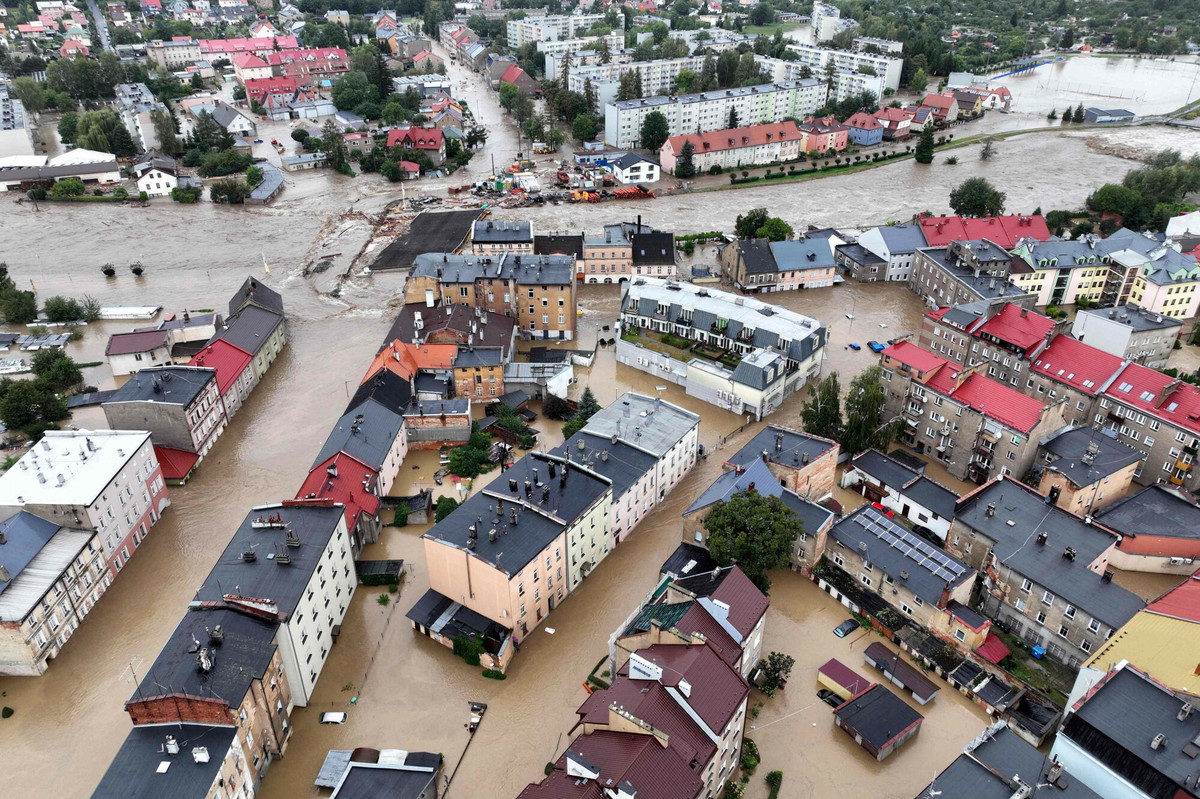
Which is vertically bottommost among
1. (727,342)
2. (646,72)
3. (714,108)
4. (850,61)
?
(727,342)

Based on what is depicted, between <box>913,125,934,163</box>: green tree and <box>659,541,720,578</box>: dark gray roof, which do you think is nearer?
<box>659,541,720,578</box>: dark gray roof

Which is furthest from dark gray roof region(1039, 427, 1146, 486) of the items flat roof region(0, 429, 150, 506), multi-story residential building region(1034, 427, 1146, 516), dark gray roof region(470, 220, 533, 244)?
flat roof region(0, 429, 150, 506)

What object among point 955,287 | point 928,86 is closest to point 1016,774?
point 955,287

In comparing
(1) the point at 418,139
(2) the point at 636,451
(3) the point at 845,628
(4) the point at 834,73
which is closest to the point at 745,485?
(2) the point at 636,451

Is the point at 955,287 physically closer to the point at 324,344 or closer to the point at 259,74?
the point at 324,344

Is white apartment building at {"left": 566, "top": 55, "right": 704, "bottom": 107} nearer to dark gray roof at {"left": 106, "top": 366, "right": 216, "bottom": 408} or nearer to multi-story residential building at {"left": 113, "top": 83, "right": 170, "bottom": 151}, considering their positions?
multi-story residential building at {"left": 113, "top": 83, "right": 170, "bottom": 151}

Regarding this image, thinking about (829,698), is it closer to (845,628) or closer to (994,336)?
(845,628)
